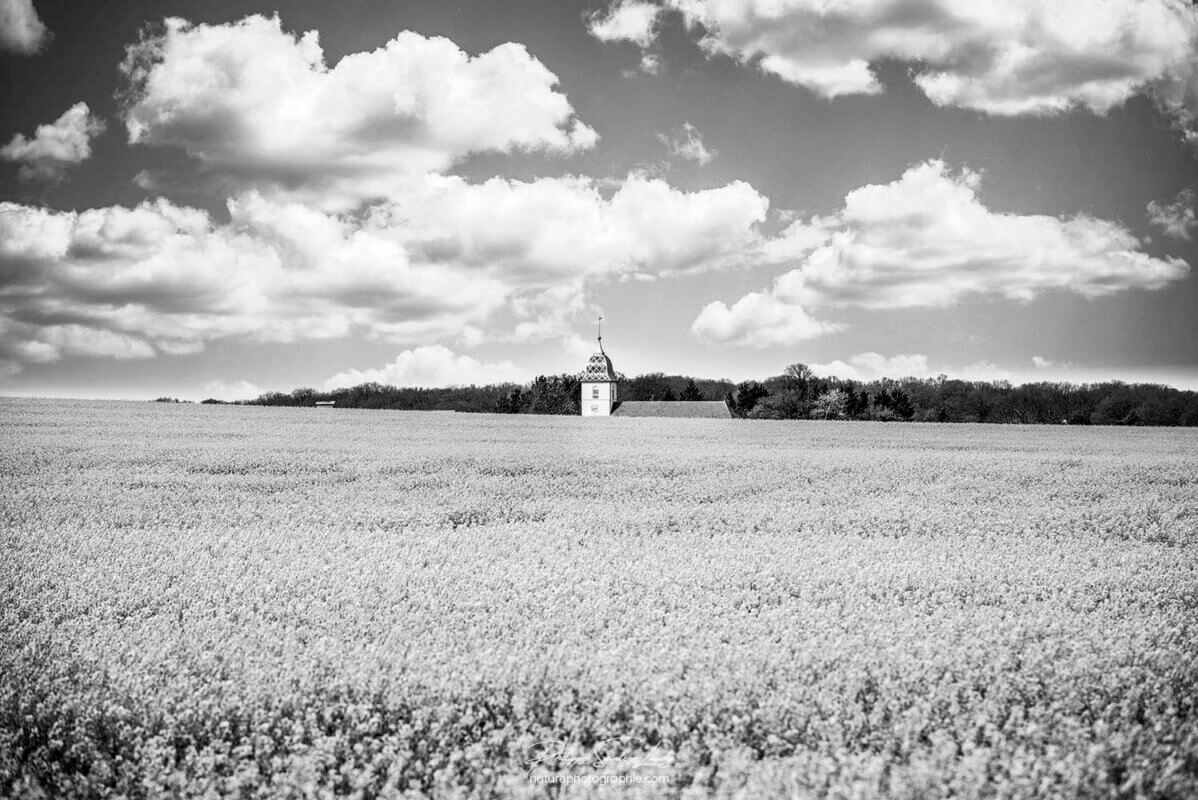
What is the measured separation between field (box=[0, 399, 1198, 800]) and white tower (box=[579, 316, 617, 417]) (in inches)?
4410

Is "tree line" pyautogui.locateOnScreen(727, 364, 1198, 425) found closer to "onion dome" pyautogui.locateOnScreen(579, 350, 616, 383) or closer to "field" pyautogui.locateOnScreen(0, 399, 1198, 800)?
"onion dome" pyautogui.locateOnScreen(579, 350, 616, 383)

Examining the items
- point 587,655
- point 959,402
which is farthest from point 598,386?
point 587,655

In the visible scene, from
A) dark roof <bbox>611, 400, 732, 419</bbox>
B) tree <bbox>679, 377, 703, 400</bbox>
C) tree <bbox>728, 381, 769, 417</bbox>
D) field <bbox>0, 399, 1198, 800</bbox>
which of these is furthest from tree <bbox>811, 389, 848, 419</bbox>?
field <bbox>0, 399, 1198, 800</bbox>

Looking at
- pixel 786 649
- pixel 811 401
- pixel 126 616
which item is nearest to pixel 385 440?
pixel 126 616

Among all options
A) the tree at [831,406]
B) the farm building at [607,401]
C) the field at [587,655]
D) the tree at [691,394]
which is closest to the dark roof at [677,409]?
the farm building at [607,401]

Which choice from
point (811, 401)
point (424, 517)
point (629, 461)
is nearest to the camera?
point (424, 517)

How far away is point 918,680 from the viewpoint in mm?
4227

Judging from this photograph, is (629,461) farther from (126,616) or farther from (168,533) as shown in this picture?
(126,616)

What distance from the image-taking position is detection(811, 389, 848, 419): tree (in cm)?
9350

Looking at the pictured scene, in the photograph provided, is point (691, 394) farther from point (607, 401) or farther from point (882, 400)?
point (882, 400)

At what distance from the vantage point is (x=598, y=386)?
4875 inches

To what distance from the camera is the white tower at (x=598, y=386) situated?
122375 mm

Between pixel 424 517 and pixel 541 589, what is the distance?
427 centimetres

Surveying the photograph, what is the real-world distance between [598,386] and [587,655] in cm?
11944
